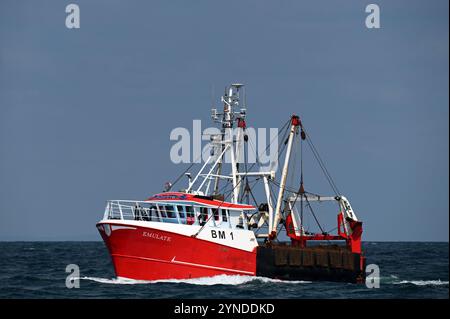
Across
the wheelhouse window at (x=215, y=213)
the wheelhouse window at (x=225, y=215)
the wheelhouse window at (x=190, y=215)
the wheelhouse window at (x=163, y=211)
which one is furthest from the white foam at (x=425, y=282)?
the wheelhouse window at (x=163, y=211)

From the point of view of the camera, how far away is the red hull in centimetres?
4734

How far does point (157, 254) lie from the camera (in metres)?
47.6

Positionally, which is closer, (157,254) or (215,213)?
(157,254)

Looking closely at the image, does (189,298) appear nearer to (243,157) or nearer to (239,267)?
(239,267)

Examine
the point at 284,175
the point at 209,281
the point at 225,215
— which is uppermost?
the point at 284,175

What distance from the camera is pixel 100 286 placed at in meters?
47.6

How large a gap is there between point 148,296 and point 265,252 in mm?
11196

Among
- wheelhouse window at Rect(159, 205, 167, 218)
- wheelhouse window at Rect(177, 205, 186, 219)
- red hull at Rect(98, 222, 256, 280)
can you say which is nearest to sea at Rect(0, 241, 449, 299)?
red hull at Rect(98, 222, 256, 280)

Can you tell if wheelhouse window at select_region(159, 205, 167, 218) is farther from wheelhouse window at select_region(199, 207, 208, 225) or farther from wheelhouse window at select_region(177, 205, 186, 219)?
wheelhouse window at select_region(199, 207, 208, 225)

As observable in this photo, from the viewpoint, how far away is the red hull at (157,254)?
47.3 meters

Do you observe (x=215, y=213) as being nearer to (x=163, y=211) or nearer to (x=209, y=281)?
(x=163, y=211)

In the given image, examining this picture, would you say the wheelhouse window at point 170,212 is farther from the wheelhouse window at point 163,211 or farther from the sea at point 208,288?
the sea at point 208,288

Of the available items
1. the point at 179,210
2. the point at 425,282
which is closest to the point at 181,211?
the point at 179,210
